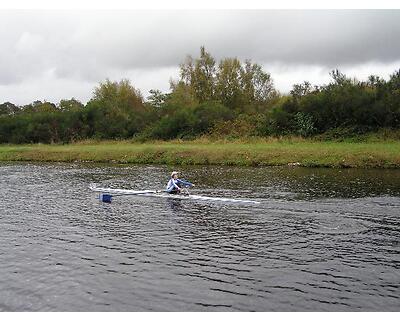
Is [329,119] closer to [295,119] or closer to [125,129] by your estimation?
[295,119]

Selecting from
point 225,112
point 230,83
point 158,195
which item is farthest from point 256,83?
point 158,195

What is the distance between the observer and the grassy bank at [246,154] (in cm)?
4609

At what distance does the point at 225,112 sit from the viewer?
74.4m

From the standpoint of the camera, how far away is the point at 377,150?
47.4 meters

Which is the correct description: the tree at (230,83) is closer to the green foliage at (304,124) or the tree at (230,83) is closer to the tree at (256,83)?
the tree at (256,83)

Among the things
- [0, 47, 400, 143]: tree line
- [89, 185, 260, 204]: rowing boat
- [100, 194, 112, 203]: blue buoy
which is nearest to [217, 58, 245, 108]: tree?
[0, 47, 400, 143]: tree line

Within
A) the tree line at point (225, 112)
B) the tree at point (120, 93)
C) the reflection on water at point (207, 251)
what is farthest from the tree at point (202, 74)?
the reflection on water at point (207, 251)

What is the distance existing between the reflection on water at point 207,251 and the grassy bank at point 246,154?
12768 millimetres

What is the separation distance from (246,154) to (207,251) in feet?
114

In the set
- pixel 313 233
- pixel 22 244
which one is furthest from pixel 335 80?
pixel 22 244

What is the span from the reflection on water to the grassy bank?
41.9 feet

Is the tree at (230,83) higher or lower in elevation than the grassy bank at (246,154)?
higher

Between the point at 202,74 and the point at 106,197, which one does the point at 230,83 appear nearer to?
the point at 202,74

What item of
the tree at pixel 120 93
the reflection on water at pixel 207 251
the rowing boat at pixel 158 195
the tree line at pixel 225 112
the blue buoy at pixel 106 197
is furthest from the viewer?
the tree at pixel 120 93
